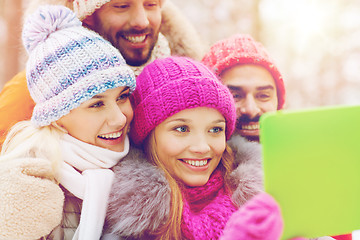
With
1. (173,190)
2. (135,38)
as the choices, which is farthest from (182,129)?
(135,38)

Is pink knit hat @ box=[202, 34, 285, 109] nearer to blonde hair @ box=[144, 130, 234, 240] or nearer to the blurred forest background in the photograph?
blonde hair @ box=[144, 130, 234, 240]

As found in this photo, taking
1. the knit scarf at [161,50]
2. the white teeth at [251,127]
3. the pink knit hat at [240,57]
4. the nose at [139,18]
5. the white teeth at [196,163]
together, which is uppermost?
the nose at [139,18]

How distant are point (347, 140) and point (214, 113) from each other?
1.46 ft

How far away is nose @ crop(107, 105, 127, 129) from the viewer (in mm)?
1235

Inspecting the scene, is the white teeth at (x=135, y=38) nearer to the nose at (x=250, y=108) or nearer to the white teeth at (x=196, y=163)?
the nose at (x=250, y=108)

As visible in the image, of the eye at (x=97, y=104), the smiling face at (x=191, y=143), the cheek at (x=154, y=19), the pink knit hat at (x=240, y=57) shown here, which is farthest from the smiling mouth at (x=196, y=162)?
the cheek at (x=154, y=19)

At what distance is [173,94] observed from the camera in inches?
47.8

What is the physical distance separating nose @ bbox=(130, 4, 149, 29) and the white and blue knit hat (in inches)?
12.7

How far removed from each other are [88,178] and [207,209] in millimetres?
388

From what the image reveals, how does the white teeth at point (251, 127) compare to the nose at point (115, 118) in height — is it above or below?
below

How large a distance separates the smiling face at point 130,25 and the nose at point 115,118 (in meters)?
0.44

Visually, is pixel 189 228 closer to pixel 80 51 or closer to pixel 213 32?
pixel 80 51

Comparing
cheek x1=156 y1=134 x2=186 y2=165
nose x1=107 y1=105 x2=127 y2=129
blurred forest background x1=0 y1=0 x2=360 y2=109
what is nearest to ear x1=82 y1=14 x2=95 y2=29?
nose x1=107 y1=105 x2=127 y2=129

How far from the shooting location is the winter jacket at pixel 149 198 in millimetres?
1134
